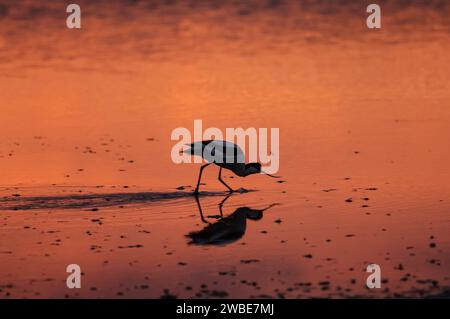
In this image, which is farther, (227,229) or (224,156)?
(224,156)

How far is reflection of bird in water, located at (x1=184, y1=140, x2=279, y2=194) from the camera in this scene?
16.2 meters

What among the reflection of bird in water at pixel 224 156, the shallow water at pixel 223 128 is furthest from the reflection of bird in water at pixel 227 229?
the reflection of bird in water at pixel 224 156

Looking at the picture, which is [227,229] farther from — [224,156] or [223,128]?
[223,128]

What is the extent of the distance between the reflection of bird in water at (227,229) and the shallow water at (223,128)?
0.08m

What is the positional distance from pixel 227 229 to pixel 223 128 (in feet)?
20.0

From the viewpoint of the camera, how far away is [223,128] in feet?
63.6

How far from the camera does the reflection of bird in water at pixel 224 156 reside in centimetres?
1623

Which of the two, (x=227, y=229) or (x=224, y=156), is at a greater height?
(x=224, y=156)

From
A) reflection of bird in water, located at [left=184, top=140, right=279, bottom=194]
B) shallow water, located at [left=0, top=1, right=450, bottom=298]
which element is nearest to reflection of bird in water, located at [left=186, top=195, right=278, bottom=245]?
shallow water, located at [left=0, top=1, right=450, bottom=298]

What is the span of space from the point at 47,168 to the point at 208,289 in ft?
23.0

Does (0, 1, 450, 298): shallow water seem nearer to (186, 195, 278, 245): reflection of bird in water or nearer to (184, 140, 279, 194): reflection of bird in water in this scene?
(186, 195, 278, 245): reflection of bird in water

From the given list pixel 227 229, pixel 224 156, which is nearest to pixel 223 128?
pixel 224 156

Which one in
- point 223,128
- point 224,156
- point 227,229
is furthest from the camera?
point 223,128

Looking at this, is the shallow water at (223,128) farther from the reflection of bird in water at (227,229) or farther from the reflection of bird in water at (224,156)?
the reflection of bird in water at (224,156)
